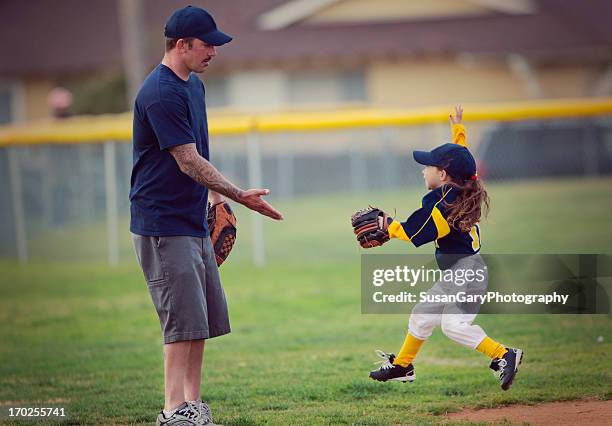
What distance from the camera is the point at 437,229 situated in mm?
5555

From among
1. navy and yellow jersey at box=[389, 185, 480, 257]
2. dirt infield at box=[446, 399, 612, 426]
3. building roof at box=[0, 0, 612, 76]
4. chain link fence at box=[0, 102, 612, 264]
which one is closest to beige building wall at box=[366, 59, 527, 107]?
building roof at box=[0, 0, 612, 76]

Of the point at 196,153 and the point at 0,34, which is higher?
the point at 0,34

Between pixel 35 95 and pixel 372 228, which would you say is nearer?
pixel 372 228

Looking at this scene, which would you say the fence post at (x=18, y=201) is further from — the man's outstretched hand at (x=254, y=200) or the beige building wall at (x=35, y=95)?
the beige building wall at (x=35, y=95)

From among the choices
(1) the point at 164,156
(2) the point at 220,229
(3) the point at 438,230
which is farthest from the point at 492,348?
(1) the point at 164,156

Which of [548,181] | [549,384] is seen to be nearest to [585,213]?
[548,181]

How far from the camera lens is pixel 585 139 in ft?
58.6

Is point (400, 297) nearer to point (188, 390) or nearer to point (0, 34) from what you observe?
point (188, 390)

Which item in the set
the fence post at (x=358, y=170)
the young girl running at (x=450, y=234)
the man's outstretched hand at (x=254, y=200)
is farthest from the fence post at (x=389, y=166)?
the man's outstretched hand at (x=254, y=200)

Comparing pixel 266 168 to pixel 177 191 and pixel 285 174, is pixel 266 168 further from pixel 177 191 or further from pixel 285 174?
pixel 177 191

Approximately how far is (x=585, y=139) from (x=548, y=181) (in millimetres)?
1079

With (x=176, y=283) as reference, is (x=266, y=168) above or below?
above

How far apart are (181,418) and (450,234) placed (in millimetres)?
1748

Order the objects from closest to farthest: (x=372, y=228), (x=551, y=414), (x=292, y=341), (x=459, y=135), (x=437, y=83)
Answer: (x=372, y=228) < (x=551, y=414) < (x=459, y=135) < (x=292, y=341) < (x=437, y=83)
